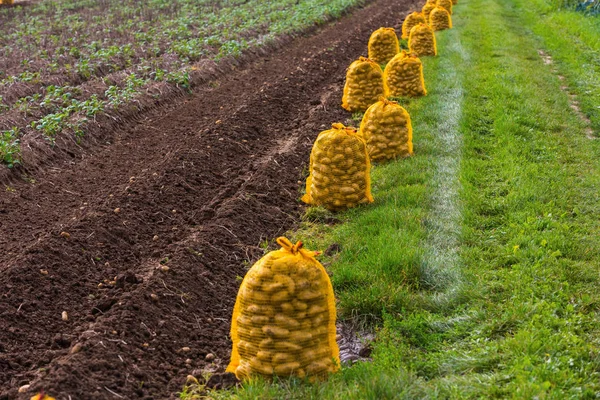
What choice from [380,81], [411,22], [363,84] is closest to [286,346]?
[363,84]

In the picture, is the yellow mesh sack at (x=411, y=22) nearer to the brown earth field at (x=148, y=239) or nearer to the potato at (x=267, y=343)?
the brown earth field at (x=148, y=239)

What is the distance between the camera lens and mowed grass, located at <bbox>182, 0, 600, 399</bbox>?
12.7 feet

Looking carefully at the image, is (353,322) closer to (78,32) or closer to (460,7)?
(78,32)

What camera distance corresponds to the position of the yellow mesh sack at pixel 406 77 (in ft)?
34.6

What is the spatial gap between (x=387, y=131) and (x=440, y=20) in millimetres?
10452

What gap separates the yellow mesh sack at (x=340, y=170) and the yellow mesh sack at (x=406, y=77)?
406 cm

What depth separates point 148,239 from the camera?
244 inches

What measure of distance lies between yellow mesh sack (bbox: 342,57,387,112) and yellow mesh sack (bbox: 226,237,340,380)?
617 centimetres

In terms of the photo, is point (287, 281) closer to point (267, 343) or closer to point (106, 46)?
point (267, 343)

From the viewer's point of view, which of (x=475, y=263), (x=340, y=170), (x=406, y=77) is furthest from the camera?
(x=406, y=77)

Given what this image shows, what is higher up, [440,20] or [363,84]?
[363,84]

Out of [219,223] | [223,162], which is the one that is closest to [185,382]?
[219,223]

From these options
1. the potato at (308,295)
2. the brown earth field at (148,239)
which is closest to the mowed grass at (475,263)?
the potato at (308,295)

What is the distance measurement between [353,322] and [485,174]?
127 inches
